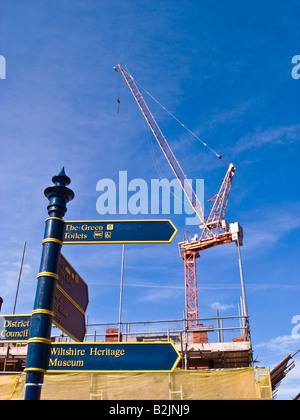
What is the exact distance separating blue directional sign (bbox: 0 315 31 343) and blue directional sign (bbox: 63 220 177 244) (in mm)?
1370

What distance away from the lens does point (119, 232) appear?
5.67m

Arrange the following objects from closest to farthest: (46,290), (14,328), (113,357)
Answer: (113,357) → (46,290) → (14,328)

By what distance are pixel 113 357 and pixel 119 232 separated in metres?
1.81

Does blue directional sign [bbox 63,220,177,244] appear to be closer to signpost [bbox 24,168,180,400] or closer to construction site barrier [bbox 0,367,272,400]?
signpost [bbox 24,168,180,400]

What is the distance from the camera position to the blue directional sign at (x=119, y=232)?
560cm

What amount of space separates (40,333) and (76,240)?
144 cm

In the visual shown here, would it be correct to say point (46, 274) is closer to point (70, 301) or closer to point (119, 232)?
point (70, 301)

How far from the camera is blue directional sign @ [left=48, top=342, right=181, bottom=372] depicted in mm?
4770

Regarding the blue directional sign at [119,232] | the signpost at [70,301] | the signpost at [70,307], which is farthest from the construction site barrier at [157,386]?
the blue directional sign at [119,232]

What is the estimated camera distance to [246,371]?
1107 centimetres

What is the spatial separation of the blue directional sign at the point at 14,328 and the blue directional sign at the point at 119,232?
4.50ft

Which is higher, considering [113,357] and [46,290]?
[46,290]

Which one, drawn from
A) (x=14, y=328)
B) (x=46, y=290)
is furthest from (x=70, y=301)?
(x=14, y=328)
